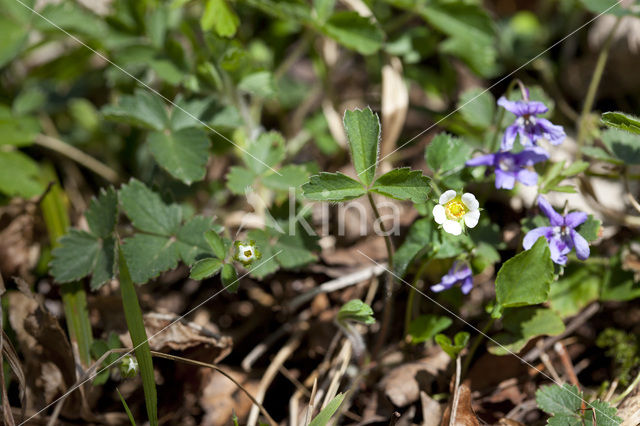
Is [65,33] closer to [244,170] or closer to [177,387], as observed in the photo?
[244,170]

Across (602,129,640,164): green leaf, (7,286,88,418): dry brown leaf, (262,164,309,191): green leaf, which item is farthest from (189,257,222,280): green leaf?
(602,129,640,164): green leaf

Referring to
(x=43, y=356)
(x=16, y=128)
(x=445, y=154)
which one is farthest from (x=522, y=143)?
(x=16, y=128)

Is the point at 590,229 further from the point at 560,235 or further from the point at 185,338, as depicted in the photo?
the point at 185,338

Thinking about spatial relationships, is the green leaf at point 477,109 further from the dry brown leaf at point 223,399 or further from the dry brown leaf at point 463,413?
the dry brown leaf at point 223,399

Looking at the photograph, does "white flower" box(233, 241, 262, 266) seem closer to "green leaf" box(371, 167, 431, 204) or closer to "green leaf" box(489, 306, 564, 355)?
"green leaf" box(371, 167, 431, 204)

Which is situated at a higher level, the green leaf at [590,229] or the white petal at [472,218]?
the white petal at [472,218]

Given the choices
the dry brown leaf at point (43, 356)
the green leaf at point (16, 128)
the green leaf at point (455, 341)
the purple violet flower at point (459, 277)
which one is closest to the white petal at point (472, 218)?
the purple violet flower at point (459, 277)
